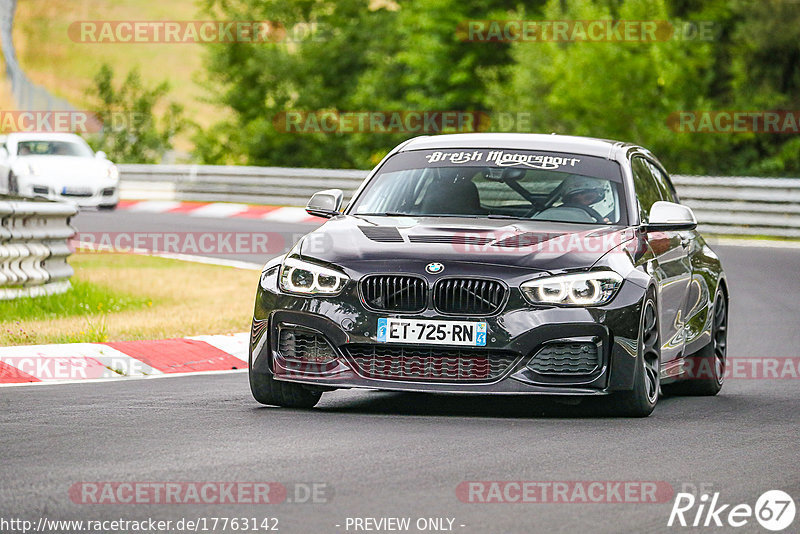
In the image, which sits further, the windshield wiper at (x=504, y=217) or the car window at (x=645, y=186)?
the car window at (x=645, y=186)

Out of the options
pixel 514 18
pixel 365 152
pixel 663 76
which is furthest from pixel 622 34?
pixel 365 152

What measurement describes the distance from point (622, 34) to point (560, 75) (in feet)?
6.93

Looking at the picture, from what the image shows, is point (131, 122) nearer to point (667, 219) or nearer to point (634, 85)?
point (634, 85)

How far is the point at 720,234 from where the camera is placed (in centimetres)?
2752

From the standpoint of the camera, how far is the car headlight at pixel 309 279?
29.0ft

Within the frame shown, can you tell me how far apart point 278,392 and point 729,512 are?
3465 millimetres

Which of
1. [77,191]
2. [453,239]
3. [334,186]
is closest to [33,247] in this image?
[453,239]

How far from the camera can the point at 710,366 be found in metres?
11.1

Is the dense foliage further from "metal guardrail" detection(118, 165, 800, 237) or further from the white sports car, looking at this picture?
the white sports car

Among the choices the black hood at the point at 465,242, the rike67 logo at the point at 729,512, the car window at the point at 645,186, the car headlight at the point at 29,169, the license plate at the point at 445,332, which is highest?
the car window at the point at 645,186

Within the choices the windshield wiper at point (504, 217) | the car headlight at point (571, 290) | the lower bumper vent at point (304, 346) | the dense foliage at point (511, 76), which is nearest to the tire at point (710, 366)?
the windshield wiper at point (504, 217)

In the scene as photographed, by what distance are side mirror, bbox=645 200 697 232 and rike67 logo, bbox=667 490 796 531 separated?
10.2 ft

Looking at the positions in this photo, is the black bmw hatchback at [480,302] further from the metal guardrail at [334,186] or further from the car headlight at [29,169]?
the car headlight at [29,169]

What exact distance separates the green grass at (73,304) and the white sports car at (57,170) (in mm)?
13090
